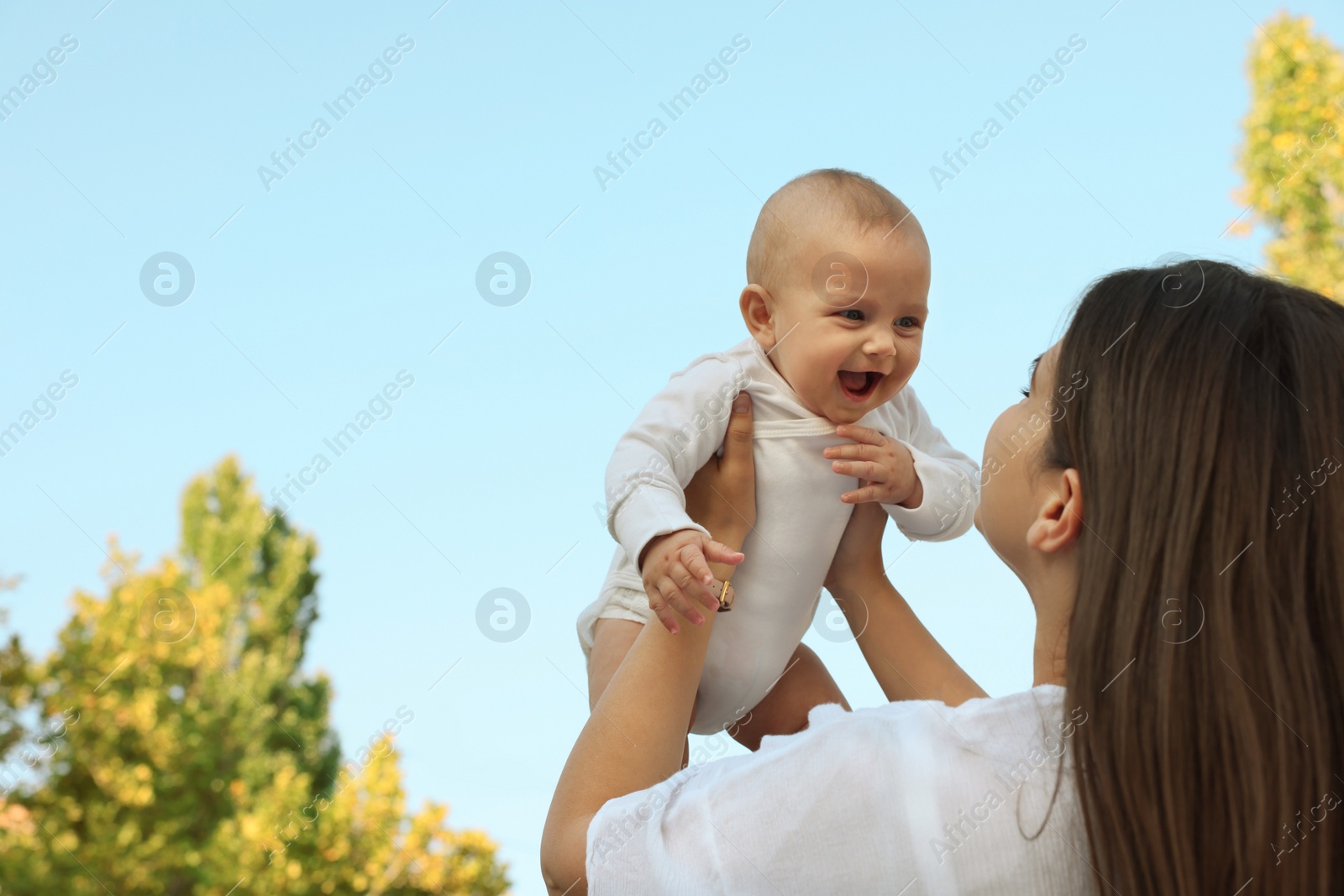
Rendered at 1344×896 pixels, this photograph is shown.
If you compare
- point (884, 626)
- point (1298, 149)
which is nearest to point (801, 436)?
point (884, 626)

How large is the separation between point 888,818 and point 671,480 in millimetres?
884

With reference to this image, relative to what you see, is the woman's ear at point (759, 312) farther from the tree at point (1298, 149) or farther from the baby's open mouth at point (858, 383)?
the tree at point (1298, 149)

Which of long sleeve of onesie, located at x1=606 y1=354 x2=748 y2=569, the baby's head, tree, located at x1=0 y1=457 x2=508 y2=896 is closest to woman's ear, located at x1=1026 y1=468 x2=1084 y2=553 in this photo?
long sleeve of onesie, located at x1=606 y1=354 x2=748 y2=569

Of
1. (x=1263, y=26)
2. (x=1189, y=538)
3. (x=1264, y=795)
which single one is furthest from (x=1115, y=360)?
(x=1263, y=26)

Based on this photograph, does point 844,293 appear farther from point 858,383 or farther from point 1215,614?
point 1215,614

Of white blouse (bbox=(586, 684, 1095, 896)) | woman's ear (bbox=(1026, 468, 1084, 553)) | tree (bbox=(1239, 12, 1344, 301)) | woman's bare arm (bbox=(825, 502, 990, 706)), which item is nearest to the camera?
white blouse (bbox=(586, 684, 1095, 896))

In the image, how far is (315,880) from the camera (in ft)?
34.7

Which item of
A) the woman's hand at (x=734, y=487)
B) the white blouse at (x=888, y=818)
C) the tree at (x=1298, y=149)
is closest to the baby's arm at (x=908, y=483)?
the woman's hand at (x=734, y=487)

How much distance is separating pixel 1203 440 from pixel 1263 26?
729cm

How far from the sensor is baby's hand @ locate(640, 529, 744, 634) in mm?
1619

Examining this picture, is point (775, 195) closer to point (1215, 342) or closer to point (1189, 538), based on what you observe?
point (1215, 342)

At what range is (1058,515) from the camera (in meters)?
1.27

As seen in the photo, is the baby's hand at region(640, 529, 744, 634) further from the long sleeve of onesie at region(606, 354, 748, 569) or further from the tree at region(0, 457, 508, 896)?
the tree at region(0, 457, 508, 896)

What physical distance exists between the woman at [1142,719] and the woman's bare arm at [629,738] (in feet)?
0.18
